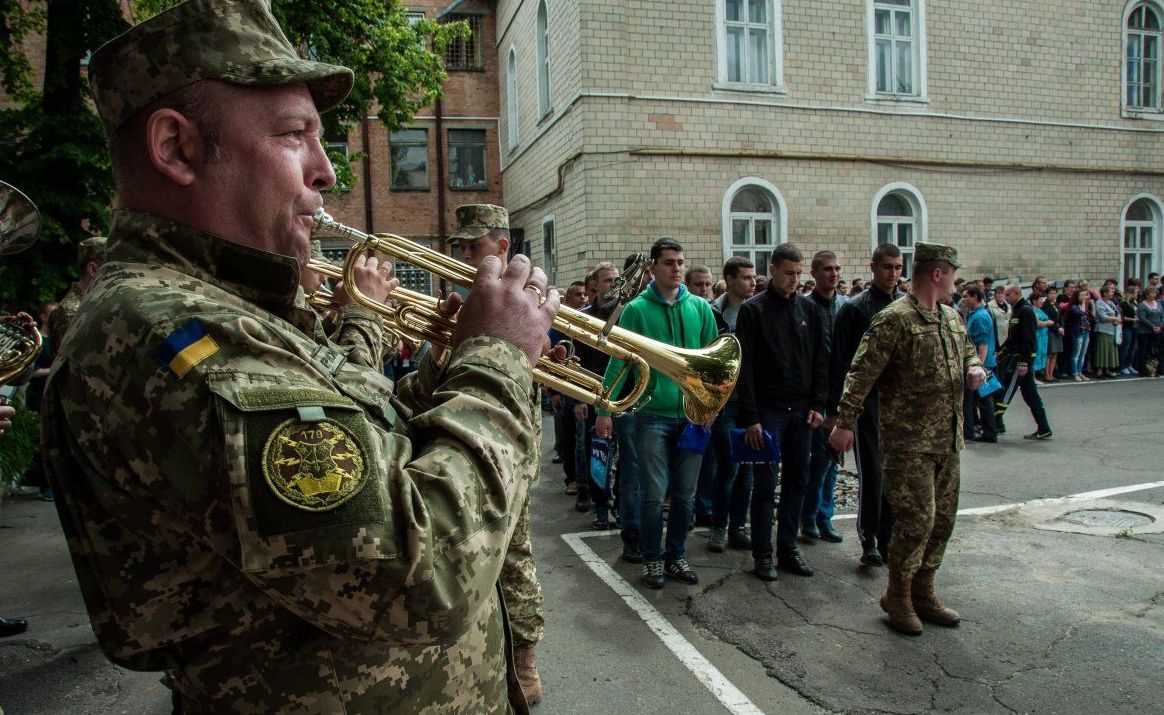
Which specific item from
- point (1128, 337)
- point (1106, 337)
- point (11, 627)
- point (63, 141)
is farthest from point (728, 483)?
point (1128, 337)

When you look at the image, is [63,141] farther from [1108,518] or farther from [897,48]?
[897,48]

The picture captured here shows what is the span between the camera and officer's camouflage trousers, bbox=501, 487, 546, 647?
126 inches

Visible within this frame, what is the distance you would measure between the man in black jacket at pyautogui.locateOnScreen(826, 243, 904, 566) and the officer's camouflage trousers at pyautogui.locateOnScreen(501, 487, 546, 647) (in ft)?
9.07

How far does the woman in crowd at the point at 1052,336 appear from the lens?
46.3 feet

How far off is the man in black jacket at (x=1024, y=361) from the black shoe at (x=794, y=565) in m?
5.73

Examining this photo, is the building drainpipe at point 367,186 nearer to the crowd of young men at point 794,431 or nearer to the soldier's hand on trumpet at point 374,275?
the crowd of young men at point 794,431

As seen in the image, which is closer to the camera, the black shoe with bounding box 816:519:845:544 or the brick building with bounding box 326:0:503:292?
the black shoe with bounding box 816:519:845:544

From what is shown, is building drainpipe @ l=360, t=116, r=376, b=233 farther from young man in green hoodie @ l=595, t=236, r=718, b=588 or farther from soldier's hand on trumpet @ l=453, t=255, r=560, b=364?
soldier's hand on trumpet @ l=453, t=255, r=560, b=364

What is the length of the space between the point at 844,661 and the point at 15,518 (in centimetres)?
712

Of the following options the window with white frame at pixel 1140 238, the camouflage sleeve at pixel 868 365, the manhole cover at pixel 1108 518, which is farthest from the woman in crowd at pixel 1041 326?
the camouflage sleeve at pixel 868 365

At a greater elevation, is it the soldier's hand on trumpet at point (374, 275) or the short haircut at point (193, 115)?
the short haircut at point (193, 115)

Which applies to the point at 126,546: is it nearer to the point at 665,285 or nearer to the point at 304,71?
the point at 304,71

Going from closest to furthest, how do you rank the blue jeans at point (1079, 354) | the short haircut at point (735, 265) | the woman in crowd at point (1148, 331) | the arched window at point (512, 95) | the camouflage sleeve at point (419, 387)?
the camouflage sleeve at point (419, 387)
the short haircut at point (735, 265)
the blue jeans at point (1079, 354)
the woman in crowd at point (1148, 331)
the arched window at point (512, 95)

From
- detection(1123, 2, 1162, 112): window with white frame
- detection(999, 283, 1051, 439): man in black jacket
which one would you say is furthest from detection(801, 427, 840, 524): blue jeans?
detection(1123, 2, 1162, 112): window with white frame
